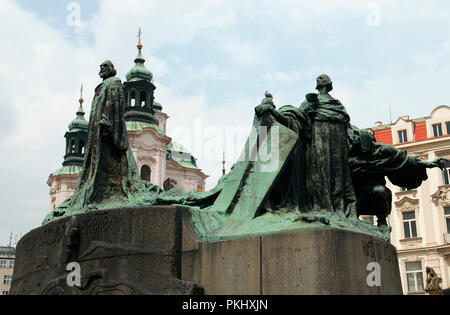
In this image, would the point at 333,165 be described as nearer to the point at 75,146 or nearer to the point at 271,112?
the point at 271,112

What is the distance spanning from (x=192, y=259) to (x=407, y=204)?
93.2 feet

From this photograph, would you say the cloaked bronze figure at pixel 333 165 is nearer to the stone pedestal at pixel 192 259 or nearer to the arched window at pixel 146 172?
the stone pedestal at pixel 192 259

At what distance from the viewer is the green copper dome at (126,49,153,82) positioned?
59562mm

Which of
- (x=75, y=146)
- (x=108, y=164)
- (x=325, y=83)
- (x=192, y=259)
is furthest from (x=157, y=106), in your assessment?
(x=192, y=259)

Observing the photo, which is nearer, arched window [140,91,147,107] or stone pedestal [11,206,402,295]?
stone pedestal [11,206,402,295]

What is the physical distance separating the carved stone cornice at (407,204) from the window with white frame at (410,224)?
0.28m

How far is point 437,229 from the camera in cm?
3209

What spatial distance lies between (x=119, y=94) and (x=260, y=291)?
13.5 feet

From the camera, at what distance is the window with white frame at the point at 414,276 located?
103 ft

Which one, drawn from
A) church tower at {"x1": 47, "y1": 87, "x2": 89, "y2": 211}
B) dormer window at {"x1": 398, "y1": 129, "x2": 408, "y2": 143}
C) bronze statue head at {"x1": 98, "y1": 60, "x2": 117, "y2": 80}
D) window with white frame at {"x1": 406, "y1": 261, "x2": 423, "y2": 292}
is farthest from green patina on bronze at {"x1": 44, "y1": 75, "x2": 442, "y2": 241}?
church tower at {"x1": 47, "y1": 87, "x2": 89, "y2": 211}

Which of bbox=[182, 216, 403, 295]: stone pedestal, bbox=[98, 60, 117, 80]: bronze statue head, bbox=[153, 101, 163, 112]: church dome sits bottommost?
bbox=[182, 216, 403, 295]: stone pedestal

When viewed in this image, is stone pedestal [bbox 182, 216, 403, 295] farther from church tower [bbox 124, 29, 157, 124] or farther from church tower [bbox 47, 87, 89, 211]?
church tower [bbox 124, 29, 157, 124]

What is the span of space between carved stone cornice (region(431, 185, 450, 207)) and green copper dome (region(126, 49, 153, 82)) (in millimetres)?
34674
